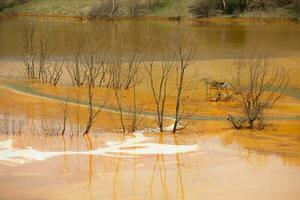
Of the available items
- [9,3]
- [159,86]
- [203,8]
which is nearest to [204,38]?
[159,86]

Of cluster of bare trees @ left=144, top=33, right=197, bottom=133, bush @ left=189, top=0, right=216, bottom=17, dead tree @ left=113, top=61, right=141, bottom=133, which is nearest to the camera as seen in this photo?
dead tree @ left=113, top=61, right=141, bottom=133

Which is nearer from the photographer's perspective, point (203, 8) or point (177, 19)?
point (177, 19)

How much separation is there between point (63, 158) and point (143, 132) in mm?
3060

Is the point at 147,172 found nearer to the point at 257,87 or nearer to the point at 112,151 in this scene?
the point at 112,151

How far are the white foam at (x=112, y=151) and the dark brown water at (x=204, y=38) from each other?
16399 mm

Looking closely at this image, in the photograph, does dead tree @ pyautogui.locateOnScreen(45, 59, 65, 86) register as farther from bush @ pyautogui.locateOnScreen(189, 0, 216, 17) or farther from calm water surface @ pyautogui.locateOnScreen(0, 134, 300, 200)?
bush @ pyautogui.locateOnScreen(189, 0, 216, 17)

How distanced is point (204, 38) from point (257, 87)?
759 inches

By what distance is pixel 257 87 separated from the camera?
2120 centimetres

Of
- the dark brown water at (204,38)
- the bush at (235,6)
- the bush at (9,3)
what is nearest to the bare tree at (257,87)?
the dark brown water at (204,38)

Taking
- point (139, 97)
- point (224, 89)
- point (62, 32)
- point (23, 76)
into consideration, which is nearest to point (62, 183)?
point (139, 97)

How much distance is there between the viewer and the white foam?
13051mm

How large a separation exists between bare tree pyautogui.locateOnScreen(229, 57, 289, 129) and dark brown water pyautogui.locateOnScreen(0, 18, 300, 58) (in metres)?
6.53

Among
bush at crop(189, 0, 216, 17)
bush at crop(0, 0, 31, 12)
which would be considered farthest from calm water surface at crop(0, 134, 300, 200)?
bush at crop(0, 0, 31, 12)

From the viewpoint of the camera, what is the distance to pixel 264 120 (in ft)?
55.5
